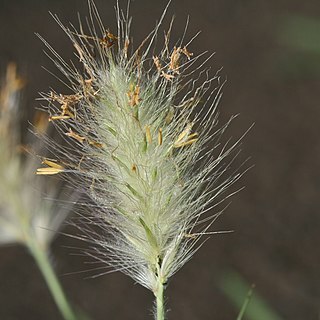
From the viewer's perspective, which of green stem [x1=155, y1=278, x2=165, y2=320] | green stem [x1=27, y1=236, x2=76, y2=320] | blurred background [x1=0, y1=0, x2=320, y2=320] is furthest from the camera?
blurred background [x1=0, y1=0, x2=320, y2=320]

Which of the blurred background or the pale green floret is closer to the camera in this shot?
the pale green floret

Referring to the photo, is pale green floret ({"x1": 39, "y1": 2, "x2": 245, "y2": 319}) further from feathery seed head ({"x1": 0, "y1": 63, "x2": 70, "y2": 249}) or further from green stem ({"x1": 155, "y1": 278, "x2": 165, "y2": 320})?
feathery seed head ({"x1": 0, "y1": 63, "x2": 70, "y2": 249})

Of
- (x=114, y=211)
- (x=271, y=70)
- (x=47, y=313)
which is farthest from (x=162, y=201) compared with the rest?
(x=271, y=70)

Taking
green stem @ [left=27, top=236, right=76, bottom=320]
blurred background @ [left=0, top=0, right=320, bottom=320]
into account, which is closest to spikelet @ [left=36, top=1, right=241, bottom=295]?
green stem @ [left=27, top=236, right=76, bottom=320]

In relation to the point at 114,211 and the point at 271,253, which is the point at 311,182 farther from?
the point at 114,211

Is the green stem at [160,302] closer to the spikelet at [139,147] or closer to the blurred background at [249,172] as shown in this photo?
the spikelet at [139,147]

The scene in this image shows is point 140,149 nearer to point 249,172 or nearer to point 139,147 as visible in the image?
point 139,147
